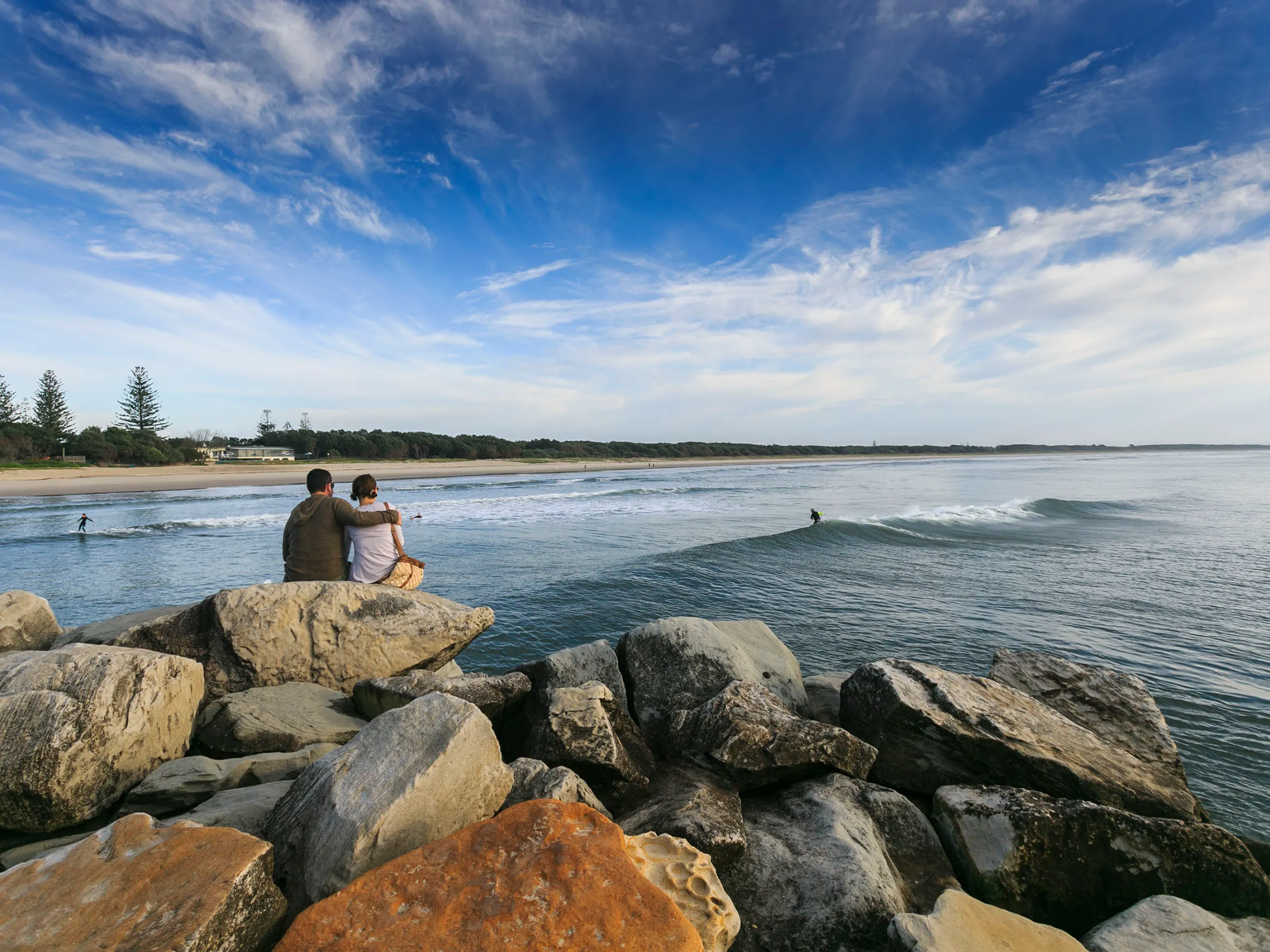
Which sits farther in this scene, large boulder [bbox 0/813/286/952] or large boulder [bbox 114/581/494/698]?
large boulder [bbox 114/581/494/698]

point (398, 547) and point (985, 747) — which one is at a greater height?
point (398, 547)

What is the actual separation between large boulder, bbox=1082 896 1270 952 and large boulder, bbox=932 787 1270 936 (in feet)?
0.67

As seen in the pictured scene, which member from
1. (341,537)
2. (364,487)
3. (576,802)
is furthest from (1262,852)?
(341,537)

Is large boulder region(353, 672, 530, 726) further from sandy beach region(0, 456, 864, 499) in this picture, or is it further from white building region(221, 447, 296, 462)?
white building region(221, 447, 296, 462)

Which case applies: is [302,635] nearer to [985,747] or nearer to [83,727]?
[83,727]

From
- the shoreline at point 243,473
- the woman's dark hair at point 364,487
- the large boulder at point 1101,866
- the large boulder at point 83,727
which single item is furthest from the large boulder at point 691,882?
the shoreline at point 243,473

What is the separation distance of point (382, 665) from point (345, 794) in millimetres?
3605

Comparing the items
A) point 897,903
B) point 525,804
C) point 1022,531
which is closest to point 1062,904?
point 897,903

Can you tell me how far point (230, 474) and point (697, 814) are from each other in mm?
64340

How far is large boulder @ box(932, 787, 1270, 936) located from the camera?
383cm

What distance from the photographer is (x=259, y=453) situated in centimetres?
8650

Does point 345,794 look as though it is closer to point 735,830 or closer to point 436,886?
point 436,886

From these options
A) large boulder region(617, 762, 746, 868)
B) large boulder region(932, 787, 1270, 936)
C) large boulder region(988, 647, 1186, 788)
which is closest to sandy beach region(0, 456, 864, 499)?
large boulder region(617, 762, 746, 868)

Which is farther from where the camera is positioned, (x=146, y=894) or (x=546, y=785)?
(x=546, y=785)
